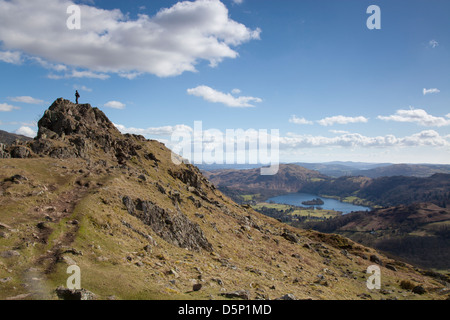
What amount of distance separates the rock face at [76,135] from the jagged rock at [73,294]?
3945 cm

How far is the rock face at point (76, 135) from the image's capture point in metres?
49.8

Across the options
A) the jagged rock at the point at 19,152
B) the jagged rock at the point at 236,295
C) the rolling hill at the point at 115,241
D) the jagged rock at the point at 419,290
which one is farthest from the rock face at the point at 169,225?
the jagged rock at the point at 419,290

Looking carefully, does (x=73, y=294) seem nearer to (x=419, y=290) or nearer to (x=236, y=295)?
(x=236, y=295)

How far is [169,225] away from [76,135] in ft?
118

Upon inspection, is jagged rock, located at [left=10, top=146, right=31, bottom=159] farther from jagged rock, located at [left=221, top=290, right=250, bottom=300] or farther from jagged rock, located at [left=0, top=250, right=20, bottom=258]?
jagged rock, located at [left=221, top=290, right=250, bottom=300]

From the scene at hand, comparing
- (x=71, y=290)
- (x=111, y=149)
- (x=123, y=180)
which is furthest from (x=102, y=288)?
(x=111, y=149)

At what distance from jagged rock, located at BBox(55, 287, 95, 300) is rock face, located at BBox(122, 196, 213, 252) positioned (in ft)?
65.3

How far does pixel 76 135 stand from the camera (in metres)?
59.1

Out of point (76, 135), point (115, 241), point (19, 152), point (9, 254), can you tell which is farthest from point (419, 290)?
point (19, 152)

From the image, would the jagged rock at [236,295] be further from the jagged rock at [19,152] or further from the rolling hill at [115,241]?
the jagged rock at [19,152]

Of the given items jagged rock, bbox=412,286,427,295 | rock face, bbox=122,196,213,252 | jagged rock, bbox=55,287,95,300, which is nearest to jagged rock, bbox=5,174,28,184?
rock face, bbox=122,196,213,252

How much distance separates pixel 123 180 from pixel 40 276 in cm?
2631

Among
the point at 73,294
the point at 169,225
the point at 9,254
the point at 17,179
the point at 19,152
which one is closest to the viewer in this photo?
the point at 73,294

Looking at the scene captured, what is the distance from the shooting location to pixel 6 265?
19.1m
